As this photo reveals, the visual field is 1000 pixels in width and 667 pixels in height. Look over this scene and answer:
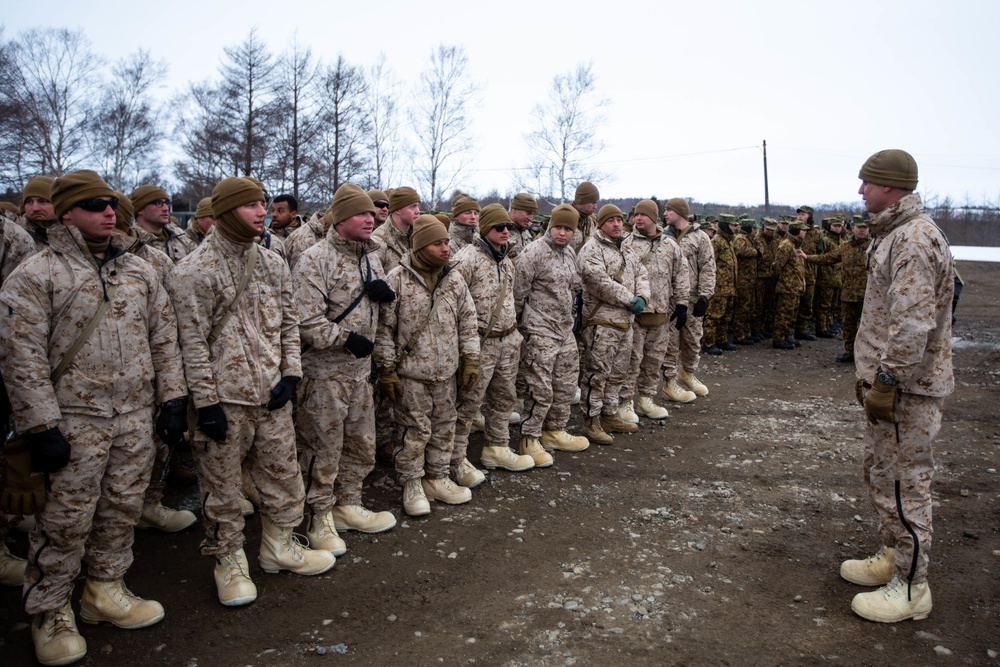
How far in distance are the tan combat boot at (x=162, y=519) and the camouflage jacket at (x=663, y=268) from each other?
526 cm

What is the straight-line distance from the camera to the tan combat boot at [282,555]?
4.59m

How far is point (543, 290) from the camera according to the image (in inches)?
266

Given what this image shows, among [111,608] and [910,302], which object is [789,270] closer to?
[910,302]

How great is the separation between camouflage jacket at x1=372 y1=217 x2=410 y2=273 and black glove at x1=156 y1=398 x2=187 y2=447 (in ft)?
8.73

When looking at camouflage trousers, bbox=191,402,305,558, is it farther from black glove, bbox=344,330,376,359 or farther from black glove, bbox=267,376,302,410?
black glove, bbox=344,330,376,359

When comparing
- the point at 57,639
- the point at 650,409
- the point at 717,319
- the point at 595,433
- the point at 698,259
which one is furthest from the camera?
the point at 717,319

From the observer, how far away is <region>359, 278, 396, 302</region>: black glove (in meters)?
5.02

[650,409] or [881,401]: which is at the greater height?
[881,401]

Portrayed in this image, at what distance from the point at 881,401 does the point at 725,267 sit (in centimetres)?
922

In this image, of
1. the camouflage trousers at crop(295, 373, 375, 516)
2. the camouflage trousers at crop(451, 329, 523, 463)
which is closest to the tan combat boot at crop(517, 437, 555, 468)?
the camouflage trousers at crop(451, 329, 523, 463)

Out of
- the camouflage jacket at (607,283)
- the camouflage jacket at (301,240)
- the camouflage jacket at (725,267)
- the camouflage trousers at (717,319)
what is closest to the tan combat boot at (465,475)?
the camouflage jacket at (607,283)

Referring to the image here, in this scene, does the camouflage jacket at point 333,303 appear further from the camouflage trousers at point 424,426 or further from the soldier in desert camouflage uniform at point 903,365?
the soldier in desert camouflage uniform at point 903,365

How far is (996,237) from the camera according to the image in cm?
3553

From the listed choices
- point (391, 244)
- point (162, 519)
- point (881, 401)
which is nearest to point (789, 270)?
point (391, 244)
